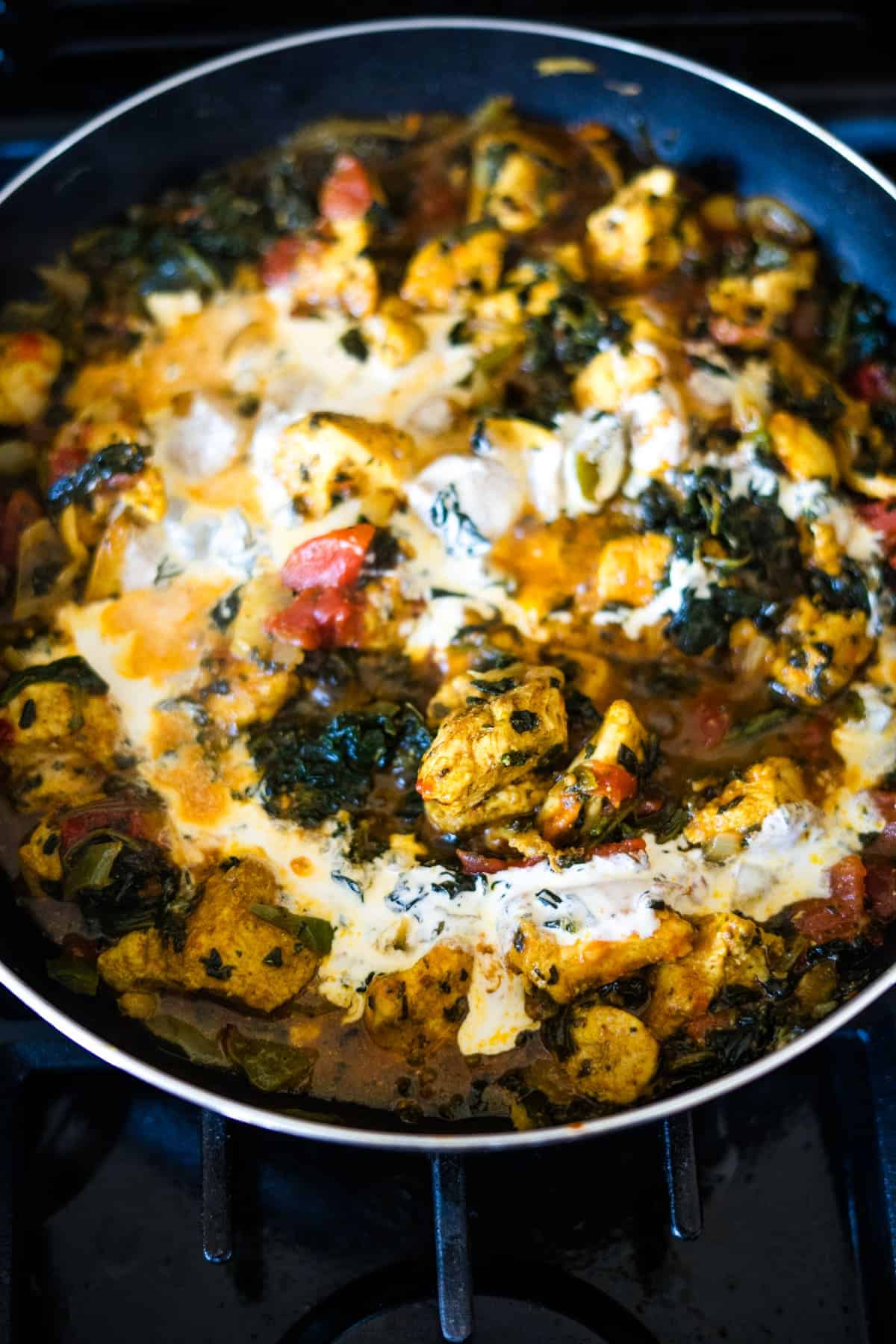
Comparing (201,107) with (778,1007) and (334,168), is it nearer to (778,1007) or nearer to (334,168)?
(334,168)

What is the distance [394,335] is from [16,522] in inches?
58.5

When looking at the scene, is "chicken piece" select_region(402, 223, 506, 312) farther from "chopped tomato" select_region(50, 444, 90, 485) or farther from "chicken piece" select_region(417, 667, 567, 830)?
"chicken piece" select_region(417, 667, 567, 830)

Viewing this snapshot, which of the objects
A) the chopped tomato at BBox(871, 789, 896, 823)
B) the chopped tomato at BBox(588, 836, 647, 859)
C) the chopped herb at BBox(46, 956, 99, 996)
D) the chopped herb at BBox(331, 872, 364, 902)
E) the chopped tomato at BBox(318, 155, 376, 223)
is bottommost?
the chopped herb at BBox(46, 956, 99, 996)

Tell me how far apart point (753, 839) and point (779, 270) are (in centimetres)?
221

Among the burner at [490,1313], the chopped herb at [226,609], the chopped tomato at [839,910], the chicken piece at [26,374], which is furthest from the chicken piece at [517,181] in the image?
the burner at [490,1313]

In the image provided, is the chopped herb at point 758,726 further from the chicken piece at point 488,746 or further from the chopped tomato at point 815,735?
the chicken piece at point 488,746

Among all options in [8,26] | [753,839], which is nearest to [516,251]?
[8,26]

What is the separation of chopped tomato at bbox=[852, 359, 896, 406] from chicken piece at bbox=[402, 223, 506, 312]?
1426mm

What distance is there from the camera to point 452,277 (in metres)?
4.32

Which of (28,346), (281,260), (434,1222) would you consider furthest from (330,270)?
(434,1222)

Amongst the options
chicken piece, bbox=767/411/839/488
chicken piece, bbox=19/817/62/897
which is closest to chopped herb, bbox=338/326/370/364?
chicken piece, bbox=767/411/839/488

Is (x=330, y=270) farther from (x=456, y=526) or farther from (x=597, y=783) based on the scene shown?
(x=597, y=783)

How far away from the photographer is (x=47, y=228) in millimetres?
4348

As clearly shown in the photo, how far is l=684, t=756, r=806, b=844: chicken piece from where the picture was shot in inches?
135
